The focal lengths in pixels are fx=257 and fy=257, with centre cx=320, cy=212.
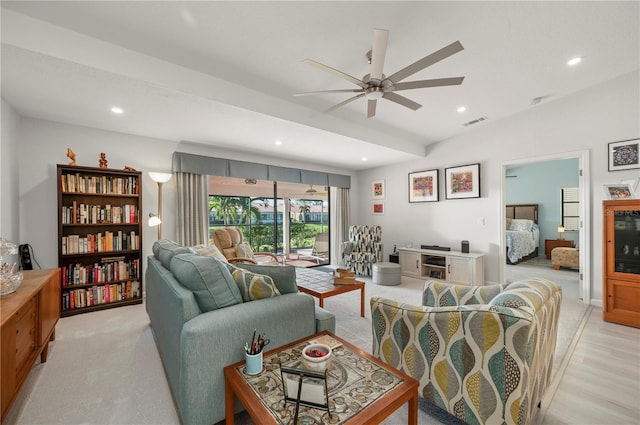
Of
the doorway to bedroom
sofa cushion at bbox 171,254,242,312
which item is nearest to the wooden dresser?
sofa cushion at bbox 171,254,242,312

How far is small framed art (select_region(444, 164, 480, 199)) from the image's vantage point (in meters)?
4.57

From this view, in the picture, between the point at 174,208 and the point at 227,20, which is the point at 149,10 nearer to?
the point at 227,20

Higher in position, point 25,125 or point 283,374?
point 25,125

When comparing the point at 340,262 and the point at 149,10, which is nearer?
the point at 149,10

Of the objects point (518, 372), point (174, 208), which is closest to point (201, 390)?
point (518, 372)

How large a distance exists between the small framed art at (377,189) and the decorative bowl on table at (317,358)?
17.3 feet

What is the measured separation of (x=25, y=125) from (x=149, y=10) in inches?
105

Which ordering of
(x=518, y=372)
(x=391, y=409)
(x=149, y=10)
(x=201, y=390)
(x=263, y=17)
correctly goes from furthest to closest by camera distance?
1. (x=263, y=17)
2. (x=149, y=10)
3. (x=201, y=390)
4. (x=518, y=372)
5. (x=391, y=409)

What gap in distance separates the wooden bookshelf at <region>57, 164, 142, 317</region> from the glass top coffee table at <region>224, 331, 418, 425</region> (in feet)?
9.89

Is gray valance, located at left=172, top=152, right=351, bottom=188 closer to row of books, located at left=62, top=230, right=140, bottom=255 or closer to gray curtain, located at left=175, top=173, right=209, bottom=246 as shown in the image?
gray curtain, located at left=175, top=173, right=209, bottom=246

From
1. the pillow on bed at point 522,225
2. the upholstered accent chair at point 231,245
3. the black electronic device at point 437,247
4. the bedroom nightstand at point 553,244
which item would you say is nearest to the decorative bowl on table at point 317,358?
the upholstered accent chair at point 231,245

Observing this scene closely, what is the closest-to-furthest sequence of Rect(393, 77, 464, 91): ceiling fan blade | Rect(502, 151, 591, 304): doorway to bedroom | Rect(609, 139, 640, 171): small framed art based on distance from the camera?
Rect(393, 77, 464, 91): ceiling fan blade → Rect(609, 139, 640, 171): small framed art → Rect(502, 151, 591, 304): doorway to bedroom

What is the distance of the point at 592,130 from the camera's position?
3.49 metres

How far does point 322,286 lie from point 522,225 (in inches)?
265
